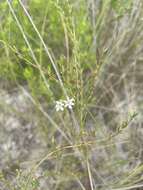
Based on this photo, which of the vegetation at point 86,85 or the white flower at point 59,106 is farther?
Answer: the vegetation at point 86,85

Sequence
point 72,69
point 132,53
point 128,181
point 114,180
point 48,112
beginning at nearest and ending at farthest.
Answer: point 72,69 → point 128,181 → point 114,180 → point 48,112 → point 132,53

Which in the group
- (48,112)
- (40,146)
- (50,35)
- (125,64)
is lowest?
(40,146)

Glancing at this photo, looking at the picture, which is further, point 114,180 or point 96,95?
point 96,95

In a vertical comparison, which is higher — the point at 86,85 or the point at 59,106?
the point at 86,85

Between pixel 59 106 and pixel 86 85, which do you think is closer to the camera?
pixel 59 106

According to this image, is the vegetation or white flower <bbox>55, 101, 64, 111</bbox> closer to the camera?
white flower <bbox>55, 101, 64, 111</bbox>

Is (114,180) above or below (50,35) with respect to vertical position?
below

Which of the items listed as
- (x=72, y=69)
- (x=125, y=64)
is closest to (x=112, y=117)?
(x=125, y=64)

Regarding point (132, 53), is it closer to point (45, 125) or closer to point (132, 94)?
point (132, 94)
